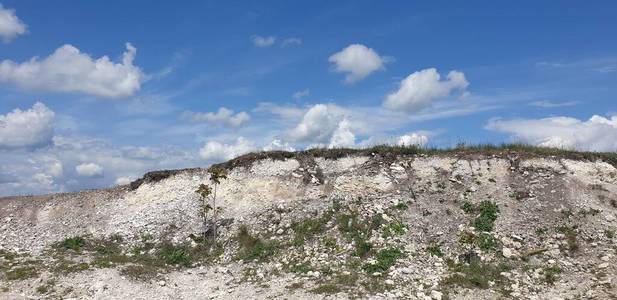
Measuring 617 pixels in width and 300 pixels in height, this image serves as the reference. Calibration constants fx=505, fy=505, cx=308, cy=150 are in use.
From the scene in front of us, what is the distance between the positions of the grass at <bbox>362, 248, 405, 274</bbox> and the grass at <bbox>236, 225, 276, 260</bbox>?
6.73 m

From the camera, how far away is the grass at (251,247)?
1262 inches

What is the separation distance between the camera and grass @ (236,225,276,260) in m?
32.1

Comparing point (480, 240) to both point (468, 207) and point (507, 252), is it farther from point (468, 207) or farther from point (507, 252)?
point (468, 207)

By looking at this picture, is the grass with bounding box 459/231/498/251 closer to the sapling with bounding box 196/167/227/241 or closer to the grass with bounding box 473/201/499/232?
the grass with bounding box 473/201/499/232

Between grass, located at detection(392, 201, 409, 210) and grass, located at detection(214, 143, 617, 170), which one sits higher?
grass, located at detection(214, 143, 617, 170)

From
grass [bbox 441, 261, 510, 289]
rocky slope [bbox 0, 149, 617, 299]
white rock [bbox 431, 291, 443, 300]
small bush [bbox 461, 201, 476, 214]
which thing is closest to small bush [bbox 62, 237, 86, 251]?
rocky slope [bbox 0, 149, 617, 299]

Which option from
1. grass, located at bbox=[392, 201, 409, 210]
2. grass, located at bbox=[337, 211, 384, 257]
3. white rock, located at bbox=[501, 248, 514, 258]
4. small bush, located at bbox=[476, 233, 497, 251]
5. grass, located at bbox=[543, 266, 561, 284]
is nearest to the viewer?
grass, located at bbox=[543, 266, 561, 284]

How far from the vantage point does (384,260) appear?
95.7 feet

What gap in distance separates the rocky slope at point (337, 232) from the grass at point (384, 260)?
0.12 metres

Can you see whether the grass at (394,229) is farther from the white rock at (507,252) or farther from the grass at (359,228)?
the white rock at (507,252)

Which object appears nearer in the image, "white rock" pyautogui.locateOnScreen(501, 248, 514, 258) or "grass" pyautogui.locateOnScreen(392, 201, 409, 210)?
"white rock" pyautogui.locateOnScreen(501, 248, 514, 258)

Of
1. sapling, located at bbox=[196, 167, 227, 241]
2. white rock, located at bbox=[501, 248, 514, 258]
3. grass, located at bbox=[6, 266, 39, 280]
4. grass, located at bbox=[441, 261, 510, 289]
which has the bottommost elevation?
grass, located at bbox=[441, 261, 510, 289]

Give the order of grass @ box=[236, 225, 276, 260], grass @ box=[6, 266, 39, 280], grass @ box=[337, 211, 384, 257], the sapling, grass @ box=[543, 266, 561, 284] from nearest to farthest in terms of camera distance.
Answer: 1. grass @ box=[543, 266, 561, 284]
2. grass @ box=[6, 266, 39, 280]
3. grass @ box=[337, 211, 384, 257]
4. grass @ box=[236, 225, 276, 260]
5. the sapling

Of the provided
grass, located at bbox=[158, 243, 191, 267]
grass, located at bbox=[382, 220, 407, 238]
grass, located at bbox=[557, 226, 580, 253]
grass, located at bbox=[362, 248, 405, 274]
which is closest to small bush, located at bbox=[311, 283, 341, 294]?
grass, located at bbox=[362, 248, 405, 274]
